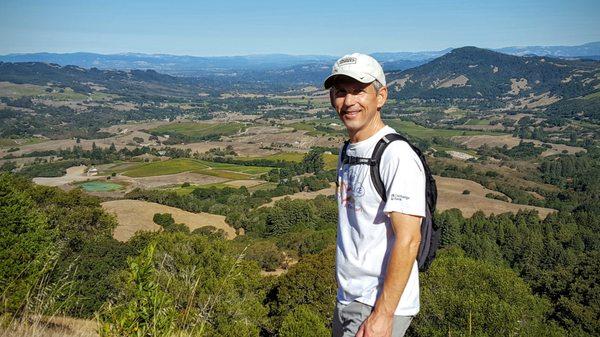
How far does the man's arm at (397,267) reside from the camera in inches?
118

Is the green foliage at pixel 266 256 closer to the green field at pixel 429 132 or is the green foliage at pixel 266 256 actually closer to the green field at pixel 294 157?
the green field at pixel 294 157

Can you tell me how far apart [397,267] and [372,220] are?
386 millimetres

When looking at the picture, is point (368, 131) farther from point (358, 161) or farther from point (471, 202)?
point (471, 202)

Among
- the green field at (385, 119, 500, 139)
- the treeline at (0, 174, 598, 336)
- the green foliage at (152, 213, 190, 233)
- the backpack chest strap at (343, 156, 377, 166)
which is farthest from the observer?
the green field at (385, 119, 500, 139)

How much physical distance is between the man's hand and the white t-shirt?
15cm

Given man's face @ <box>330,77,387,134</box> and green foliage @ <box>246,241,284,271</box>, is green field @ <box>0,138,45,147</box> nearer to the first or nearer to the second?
green foliage @ <box>246,241,284,271</box>

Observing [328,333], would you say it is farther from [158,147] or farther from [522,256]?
[158,147]

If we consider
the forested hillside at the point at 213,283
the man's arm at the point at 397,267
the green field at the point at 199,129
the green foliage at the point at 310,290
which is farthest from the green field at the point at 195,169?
the man's arm at the point at 397,267

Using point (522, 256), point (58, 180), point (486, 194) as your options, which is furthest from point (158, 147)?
point (522, 256)

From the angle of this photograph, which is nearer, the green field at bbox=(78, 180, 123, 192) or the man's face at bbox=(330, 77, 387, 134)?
the man's face at bbox=(330, 77, 387, 134)

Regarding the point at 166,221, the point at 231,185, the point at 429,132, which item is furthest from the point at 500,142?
the point at 166,221

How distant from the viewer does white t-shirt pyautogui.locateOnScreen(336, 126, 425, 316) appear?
9.86ft

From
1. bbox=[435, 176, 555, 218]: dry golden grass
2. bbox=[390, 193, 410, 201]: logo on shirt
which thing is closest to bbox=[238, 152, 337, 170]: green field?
bbox=[435, 176, 555, 218]: dry golden grass

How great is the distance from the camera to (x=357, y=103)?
3.43m
